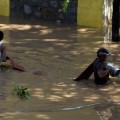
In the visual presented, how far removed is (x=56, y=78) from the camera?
8.36 m

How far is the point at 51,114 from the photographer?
632 centimetres

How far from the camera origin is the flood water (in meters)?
6.44

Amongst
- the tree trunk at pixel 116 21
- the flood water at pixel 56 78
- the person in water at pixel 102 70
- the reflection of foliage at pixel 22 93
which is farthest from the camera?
the tree trunk at pixel 116 21

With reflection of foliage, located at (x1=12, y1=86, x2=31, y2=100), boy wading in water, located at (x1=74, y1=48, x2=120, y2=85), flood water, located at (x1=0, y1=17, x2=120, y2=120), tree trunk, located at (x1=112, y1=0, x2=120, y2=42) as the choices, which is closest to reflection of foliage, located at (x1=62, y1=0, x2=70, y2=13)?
flood water, located at (x1=0, y1=17, x2=120, y2=120)

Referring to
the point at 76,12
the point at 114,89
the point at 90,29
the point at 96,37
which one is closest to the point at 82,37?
the point at 96,37

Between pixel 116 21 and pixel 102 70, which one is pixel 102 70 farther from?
pixel 116 21

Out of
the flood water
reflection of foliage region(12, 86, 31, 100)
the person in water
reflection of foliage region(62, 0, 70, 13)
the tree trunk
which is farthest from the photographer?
Result: reflection of foliage region(62, 0, 70, 13)

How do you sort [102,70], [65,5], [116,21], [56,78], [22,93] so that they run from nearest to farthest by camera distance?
[22,93]
[102,70]
[56,78]
[116,21]
[65,5]

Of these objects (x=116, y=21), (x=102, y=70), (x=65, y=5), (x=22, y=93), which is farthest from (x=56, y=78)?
A: (x=65, y=5)

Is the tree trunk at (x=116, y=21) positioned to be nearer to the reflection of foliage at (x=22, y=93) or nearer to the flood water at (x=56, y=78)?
the flood water at (x=56, y=78)

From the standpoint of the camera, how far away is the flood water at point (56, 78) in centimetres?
644

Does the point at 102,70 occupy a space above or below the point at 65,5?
below

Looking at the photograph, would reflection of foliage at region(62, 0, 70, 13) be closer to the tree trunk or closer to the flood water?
the flood water

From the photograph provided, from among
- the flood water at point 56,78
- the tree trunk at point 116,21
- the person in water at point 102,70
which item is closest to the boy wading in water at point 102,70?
the person in water at point 102,70
